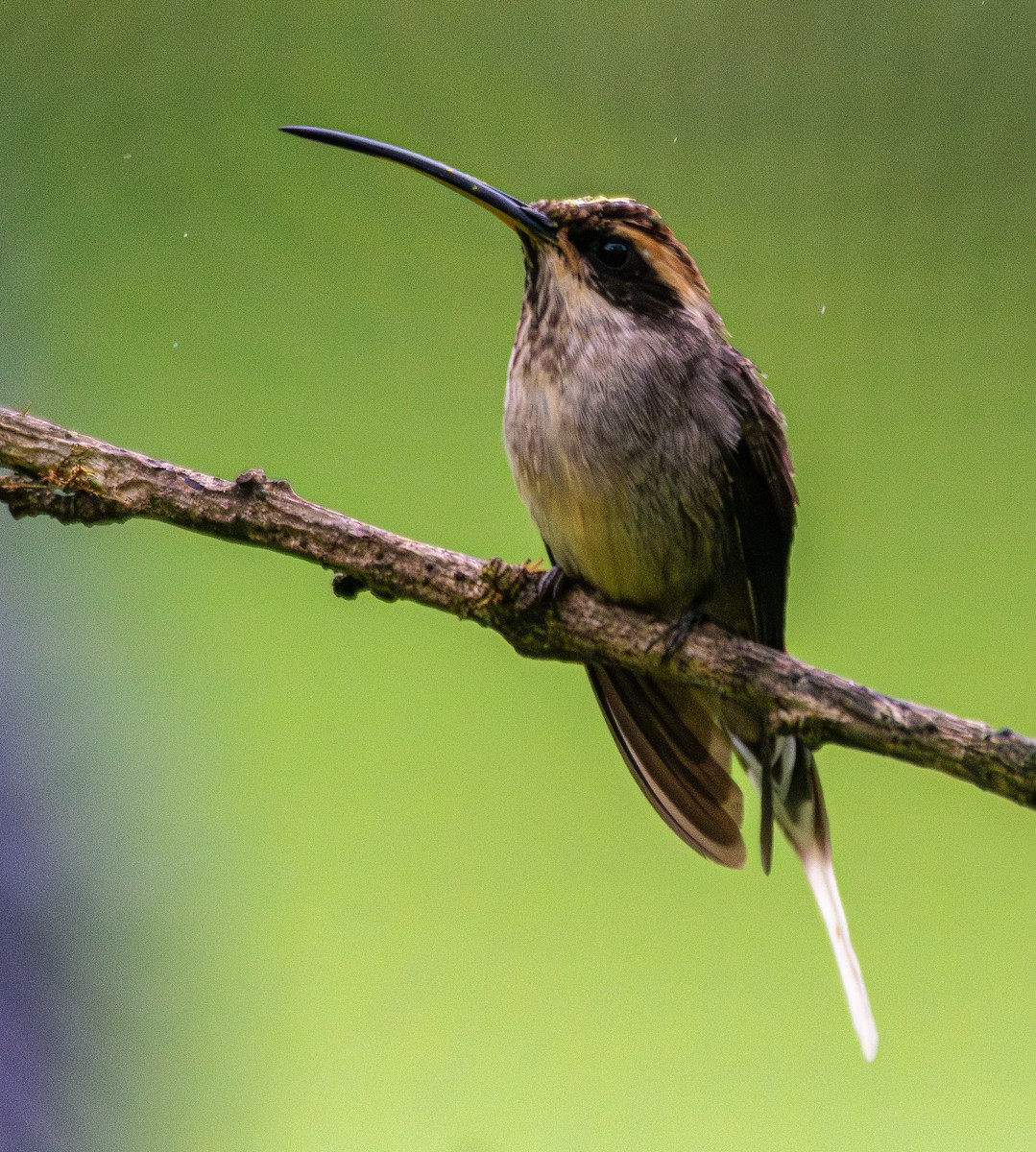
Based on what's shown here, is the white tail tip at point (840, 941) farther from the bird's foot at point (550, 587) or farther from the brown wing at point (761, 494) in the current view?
the bird's foot at point (550, 587)

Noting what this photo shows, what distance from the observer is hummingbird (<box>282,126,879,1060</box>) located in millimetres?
1457

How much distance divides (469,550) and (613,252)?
0.84m

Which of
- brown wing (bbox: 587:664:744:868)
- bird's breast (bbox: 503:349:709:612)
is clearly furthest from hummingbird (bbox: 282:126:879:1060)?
brown wing (bbox: 587:664:744:868)

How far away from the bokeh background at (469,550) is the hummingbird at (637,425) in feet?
1.50

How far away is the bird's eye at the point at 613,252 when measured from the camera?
1.49 m

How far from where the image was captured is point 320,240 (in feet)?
7.13

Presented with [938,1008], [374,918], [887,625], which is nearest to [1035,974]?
[938,1008]

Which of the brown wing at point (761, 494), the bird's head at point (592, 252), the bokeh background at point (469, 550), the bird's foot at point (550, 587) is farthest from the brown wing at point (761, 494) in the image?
the bokeh background at point (469, 550)

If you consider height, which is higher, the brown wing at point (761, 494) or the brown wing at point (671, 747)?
the brown wing at point (761, 494)

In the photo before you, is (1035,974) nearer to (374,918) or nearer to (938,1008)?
(938,1008)

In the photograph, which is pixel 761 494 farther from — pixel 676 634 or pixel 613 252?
pixel 613 252

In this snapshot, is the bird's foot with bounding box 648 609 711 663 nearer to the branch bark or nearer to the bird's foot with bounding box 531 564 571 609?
the branch bark

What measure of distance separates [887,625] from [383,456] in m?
1.06

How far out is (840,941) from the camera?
174 cm
